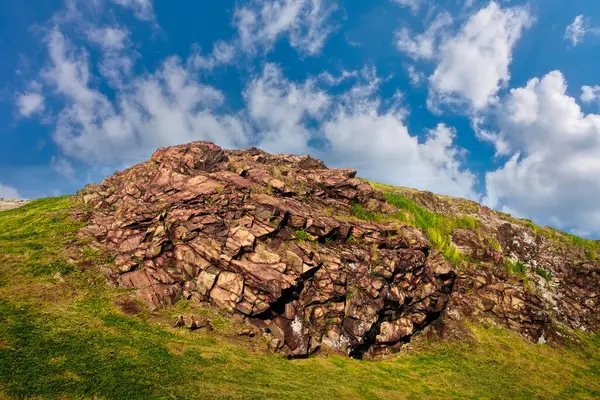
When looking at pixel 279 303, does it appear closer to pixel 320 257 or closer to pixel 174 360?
pixel 320 257

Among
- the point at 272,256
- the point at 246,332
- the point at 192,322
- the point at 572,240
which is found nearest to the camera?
the point at 192,322

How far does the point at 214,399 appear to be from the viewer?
20.3 m

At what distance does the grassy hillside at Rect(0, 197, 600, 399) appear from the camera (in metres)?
20.0

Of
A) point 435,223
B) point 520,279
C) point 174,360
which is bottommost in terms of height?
point 174,360

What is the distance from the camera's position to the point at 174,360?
24109mm

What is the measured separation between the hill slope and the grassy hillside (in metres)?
0.15

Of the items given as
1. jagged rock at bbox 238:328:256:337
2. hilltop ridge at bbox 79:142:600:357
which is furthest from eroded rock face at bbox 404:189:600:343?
jagged rock at bbox 238:328:256:337

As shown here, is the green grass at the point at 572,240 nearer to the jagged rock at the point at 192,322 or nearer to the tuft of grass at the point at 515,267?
the tuft of grass at the point at 515,267

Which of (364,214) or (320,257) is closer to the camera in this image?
(320,257)

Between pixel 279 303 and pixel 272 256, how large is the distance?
17.4ft

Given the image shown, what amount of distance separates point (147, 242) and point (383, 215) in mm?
36432

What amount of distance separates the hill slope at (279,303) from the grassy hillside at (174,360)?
151 mm

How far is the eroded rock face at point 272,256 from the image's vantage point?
109 feet

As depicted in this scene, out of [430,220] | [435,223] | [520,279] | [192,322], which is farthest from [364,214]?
[192,322]
